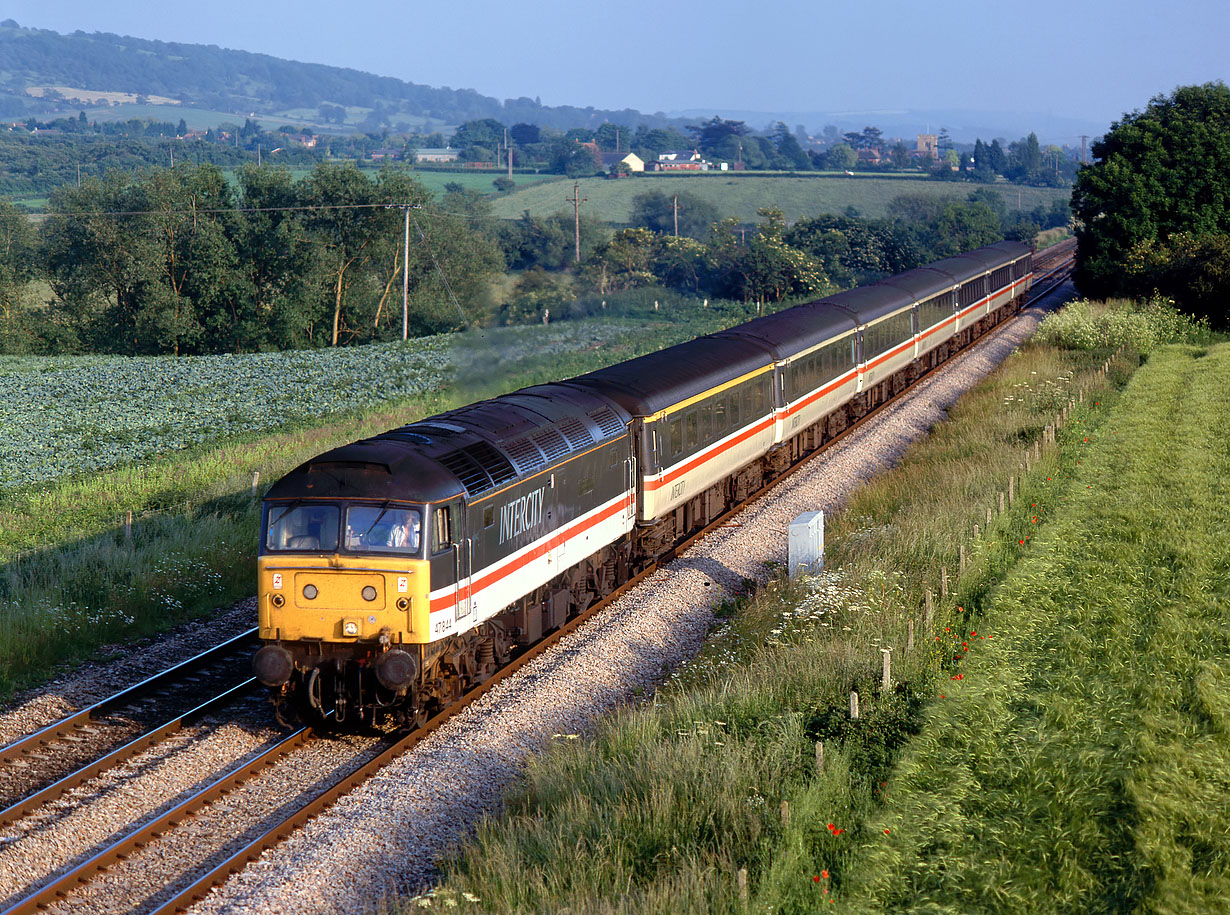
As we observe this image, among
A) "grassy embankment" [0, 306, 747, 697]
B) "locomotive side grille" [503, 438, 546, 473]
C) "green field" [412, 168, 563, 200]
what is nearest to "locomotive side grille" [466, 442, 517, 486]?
"locomotive side grille" [503, 438, 546, 473]

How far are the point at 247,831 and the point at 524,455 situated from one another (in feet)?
20.2

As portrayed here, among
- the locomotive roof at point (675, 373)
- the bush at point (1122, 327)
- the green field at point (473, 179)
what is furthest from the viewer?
the green field at point (473, 179)

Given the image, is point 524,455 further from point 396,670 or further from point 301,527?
point 396,670

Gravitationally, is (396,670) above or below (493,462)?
below

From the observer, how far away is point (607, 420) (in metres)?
18.8

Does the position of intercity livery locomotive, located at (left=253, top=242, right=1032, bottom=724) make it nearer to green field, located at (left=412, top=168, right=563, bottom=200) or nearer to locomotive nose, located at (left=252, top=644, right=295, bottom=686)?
locomotive nose, located at (left=252, top=644, right=295, bottom=686)

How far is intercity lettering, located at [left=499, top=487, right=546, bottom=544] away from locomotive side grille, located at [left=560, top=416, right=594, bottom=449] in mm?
1343

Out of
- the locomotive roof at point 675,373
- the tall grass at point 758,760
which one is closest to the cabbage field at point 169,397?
the locomotive roof at point 675,373

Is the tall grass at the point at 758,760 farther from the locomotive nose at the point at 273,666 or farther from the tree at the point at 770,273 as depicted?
the tree at the point at 770,273

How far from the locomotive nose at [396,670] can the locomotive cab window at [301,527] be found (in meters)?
1.47

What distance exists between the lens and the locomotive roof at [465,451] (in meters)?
13.8

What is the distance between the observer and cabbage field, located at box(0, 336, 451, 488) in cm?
3322

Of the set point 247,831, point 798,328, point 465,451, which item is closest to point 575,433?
point 465,451

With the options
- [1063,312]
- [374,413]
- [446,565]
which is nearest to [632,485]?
[446,565]
